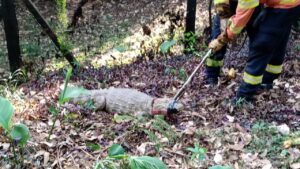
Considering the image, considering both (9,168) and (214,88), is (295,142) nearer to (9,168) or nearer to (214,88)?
Answer: (214,88)

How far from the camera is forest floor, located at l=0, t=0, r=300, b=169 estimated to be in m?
3.64

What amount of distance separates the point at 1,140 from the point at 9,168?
49cm

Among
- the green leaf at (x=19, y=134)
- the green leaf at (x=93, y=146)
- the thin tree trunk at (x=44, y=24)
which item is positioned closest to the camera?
the green leaf at (x=19, y=134)

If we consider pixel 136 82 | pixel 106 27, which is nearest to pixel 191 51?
pixel 136 82

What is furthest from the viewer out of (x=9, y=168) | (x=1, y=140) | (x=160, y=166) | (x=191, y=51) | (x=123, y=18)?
(x=123, y=18)

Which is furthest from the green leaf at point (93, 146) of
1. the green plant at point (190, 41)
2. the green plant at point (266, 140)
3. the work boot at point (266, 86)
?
the green plant at point (190, 41)

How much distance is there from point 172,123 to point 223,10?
1.49 meters

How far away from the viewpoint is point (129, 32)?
11.7 meters

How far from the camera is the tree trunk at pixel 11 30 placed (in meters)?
7.20

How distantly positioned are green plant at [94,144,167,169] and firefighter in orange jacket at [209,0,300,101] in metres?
2.26

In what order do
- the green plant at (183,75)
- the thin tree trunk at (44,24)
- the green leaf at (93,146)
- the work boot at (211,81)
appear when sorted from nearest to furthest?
the green leaf at (93,146) < the work boot at (211,81) < the green plant at (183,75) < the thin tree trunk at (44,24)

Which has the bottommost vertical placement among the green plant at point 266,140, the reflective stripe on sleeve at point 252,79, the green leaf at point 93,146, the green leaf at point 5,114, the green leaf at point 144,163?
the green plant at point 266,140

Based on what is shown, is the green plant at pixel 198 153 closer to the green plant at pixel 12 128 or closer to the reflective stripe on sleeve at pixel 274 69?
the green plant at pixel 12 128

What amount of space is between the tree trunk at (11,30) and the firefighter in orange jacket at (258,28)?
155 inches
